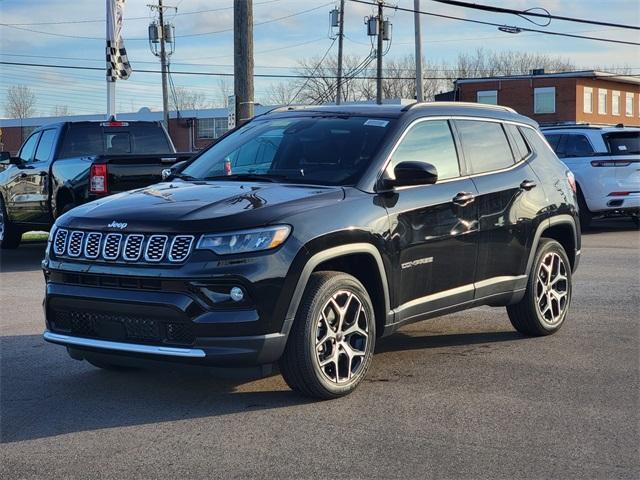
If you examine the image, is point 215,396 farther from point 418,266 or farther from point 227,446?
point 418,266

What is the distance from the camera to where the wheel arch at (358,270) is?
5090mm

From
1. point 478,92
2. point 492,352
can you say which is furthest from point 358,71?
point 492,352

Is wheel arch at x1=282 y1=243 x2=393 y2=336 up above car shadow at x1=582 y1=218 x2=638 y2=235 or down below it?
above

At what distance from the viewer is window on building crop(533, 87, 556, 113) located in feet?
176

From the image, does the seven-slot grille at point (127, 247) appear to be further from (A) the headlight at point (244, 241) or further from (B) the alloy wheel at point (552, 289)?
(B) the alloy wheel at point (552, 289)

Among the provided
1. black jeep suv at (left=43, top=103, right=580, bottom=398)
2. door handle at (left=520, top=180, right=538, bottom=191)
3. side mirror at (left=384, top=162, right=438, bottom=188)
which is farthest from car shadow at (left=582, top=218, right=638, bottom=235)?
side mirror at (left=384, top=162, right=438, bottom=188)

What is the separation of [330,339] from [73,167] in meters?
8.07

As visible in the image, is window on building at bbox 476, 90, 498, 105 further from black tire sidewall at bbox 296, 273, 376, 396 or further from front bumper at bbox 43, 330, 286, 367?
front bumper at bbox 43, 330, 286, 367

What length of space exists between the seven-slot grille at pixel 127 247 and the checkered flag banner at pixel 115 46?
15585 mm

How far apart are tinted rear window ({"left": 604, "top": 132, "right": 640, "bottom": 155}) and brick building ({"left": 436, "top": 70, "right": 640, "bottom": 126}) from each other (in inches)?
1424

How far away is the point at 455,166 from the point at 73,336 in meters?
2.99

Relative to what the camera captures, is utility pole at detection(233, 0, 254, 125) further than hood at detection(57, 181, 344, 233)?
Yes

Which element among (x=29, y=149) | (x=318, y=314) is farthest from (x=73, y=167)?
(x=318, y=314)

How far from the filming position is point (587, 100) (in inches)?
2128
